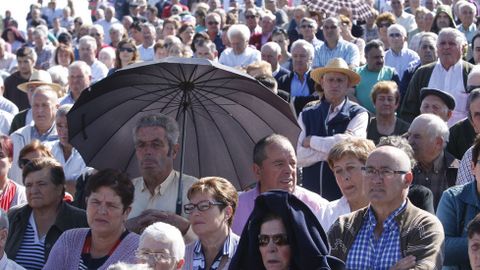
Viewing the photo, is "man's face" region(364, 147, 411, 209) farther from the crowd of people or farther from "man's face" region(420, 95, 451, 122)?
"man's face" region(420, 95, 451, 122)

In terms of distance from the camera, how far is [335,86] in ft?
35.5

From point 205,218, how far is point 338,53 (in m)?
8.92

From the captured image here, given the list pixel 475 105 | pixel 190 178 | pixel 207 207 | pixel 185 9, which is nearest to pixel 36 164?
pixel 190 178

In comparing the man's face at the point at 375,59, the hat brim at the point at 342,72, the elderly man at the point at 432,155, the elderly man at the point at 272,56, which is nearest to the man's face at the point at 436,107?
the hat brim at the point at 342,72

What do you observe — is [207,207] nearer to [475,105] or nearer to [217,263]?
[217,263]

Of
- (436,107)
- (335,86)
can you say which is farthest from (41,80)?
(436,107)

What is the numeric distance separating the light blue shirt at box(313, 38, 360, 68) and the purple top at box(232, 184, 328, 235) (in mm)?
7430

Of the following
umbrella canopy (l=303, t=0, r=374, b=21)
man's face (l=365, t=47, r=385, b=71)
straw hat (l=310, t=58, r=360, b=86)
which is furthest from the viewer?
umbrella canopy (l=303, t=0, r=374, b=21)

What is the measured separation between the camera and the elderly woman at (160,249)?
6.51m

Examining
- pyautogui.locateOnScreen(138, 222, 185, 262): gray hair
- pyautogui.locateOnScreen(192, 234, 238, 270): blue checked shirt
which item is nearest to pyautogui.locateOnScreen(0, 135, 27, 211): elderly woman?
pyautogui.locateOnScreen(192, 234, 238, 270): blue checked shirt

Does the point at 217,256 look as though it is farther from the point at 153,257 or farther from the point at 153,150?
the point at 153,150

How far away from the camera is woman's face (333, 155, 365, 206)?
316 inches

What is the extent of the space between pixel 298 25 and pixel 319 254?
13.1 m

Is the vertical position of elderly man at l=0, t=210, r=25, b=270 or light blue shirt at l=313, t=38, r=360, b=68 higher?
light blue shirt at l=313, t=38, r=360, b=68
